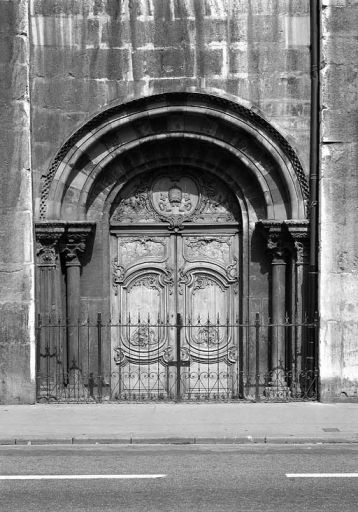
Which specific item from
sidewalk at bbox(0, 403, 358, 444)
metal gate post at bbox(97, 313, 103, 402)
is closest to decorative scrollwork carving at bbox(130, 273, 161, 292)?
metal gate post at bbox(97, 313, 103, 402)

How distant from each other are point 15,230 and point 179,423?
4.02 meters

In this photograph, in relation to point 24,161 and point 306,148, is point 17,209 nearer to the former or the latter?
point 24,161

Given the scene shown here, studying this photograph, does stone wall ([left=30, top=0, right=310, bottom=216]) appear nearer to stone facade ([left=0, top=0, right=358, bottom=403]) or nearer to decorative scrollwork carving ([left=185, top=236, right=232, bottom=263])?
stone facade ([left=0, top=0, right=358, bottom=403])

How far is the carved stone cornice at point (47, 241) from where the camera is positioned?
1435 centimetres

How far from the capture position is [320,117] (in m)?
14.2

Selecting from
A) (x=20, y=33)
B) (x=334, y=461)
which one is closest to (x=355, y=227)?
(x=334, y=461)

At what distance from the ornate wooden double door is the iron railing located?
0.06 ft

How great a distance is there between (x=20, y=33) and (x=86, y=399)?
585 cm

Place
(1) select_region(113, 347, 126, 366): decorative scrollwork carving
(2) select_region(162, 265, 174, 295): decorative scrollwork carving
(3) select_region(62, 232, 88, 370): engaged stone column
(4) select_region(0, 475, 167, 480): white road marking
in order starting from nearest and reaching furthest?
(4) select_region(0, 475, 167, 480): white road marking → (3) select_region(62, 232, 88, 370): engaged stone column → (1) select_region(113, 347, 126, 366): decorative scrollwork carving → (2) select_region(162, 265, 174, 295): decorative scrollwork carving

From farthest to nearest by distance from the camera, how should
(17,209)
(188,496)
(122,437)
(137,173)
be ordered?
(137,173) < (17,209) < (122,437) < (188,496)

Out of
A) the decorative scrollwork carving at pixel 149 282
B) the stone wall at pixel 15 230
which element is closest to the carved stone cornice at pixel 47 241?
the stone wall at pixel 15 230

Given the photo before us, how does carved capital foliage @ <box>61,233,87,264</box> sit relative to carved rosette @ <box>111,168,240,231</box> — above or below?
below

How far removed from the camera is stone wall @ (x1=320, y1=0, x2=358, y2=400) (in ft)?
46.4

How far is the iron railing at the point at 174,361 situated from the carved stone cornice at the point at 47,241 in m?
0.96
